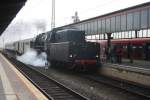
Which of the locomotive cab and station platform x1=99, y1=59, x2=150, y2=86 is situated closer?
station platform x1=99, y1=59, x2=150, y2=86

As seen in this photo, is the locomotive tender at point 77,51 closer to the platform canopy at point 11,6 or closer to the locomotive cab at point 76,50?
the locomotive cab at point 76,50

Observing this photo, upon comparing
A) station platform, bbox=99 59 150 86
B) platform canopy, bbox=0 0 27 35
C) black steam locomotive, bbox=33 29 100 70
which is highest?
platform canopy, bbox=0 0 27 35

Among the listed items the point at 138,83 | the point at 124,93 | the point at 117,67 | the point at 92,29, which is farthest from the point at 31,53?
the point at 124,93

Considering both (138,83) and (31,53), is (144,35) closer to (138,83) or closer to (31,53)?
(31,53)

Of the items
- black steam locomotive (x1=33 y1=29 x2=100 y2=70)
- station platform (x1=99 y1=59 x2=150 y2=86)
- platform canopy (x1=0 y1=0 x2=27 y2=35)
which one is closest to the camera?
station platform (x1=99 y1=59 x2=150 y2=86)

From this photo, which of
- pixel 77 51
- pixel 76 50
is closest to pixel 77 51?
pixel 77 51

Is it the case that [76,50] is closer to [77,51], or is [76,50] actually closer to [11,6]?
[77,51]

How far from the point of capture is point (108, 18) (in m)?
50.7

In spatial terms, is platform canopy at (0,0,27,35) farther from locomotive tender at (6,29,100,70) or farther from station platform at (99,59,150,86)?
station platform at (99,59,150,86)

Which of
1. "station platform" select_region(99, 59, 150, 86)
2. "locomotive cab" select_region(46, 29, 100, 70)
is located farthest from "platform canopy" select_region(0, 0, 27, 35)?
"station platform" select_region(99, 59, 150, 86)

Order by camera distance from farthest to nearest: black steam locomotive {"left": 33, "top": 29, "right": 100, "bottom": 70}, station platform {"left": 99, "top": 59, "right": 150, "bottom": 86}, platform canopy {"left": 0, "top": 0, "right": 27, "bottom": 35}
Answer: black steam locomotive {"left": 33, "top": 29, "right": 100, "bottom": 70} → platform canopy {"left": 0, "top": 0, "right": 27, "bottom": 35} → station platform {"left": 99, "top": 59, "right": 150, "bottom": 86}

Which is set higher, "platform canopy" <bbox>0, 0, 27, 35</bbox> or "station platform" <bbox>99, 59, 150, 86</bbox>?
"platform canopy" <bbox>0, 0, 27, 35</bbox>

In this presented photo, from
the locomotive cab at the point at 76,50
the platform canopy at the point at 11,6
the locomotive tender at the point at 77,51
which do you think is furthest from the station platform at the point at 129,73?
the platform canopy at the point at 11,6

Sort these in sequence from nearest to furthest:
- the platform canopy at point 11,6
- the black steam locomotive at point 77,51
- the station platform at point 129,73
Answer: the station platform at point 129,73 → the platform canopy at point 11,6 → the black steam locomotive at point 77,51
